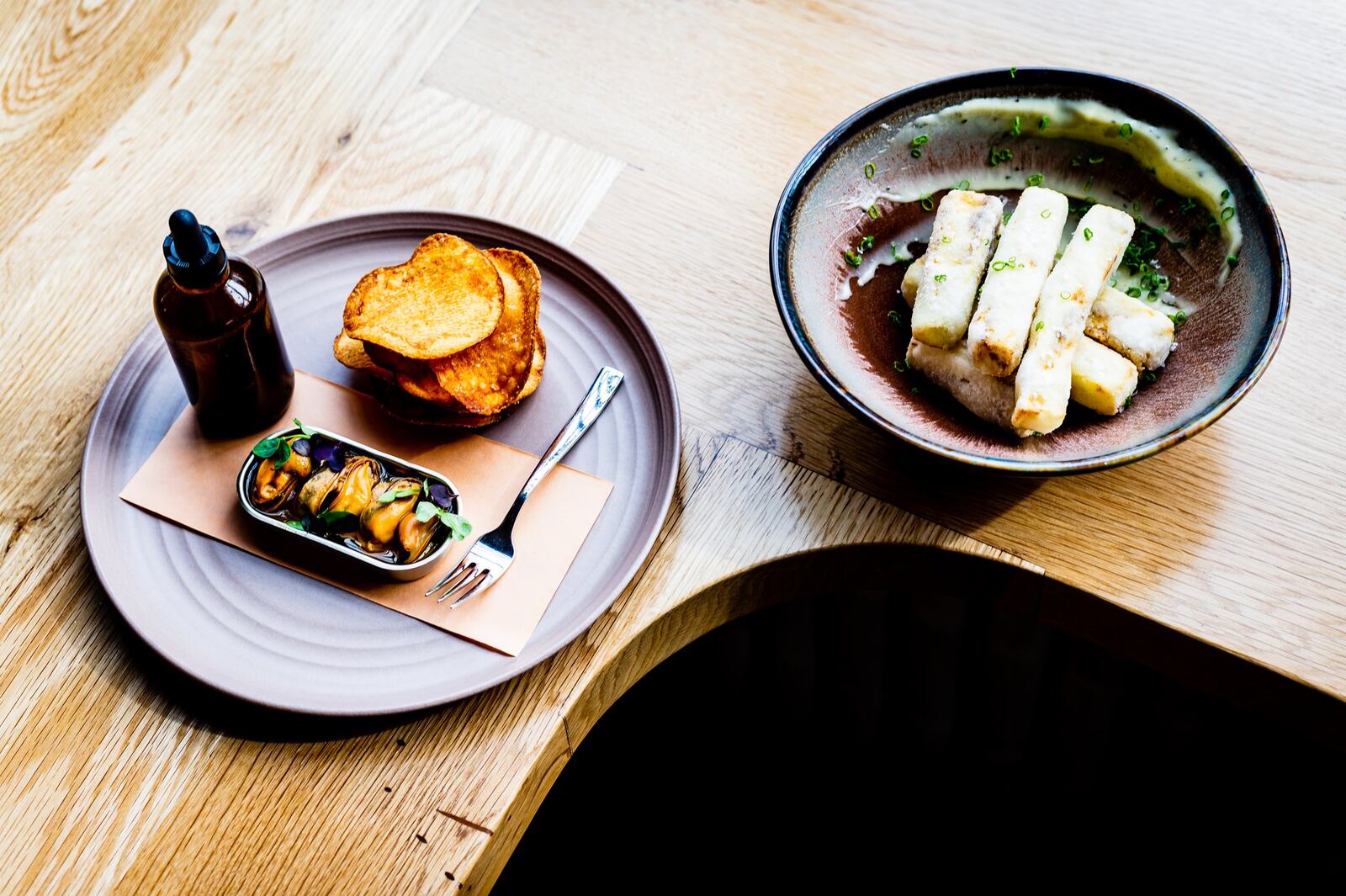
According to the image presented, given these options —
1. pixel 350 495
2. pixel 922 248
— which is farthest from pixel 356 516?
pixel 922 248

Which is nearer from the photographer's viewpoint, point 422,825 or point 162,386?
point 422,825

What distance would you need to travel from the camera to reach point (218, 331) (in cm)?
94

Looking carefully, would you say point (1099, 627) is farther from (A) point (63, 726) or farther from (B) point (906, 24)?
(A) point (63, 726)

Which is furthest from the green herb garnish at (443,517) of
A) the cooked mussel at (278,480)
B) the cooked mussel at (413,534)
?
the cooked mussel at (278,480)

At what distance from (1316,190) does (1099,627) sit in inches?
23.0

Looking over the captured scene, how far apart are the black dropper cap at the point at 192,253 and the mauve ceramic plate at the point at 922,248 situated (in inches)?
19.1

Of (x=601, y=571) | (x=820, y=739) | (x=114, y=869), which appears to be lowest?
(x=820, y=739)

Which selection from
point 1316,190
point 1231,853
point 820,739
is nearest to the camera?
point 1316,190

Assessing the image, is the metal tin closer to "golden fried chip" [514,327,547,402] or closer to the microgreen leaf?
the microgreen leaf

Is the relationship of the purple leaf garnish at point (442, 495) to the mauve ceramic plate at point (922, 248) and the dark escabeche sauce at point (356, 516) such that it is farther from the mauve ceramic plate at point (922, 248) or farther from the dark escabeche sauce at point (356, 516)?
the mauve ceramic plate at point (922, 248)

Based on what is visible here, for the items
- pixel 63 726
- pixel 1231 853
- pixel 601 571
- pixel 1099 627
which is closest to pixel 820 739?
pixel 1231 853

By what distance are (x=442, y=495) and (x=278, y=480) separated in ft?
0.48

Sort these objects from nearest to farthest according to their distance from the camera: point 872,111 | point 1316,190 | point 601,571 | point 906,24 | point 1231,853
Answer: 1. point 601,571
2. point 872,111
3. point 1316,190
4. point 906,24
5. point 1231,853

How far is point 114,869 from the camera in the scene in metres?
0.87
